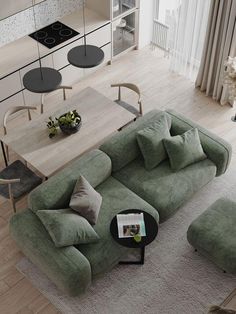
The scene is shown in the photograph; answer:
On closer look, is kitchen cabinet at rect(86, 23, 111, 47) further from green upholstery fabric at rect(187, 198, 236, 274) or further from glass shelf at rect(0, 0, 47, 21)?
green upholstery fabric at rect(187, 198, 236, 274)

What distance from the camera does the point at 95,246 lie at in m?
5.57

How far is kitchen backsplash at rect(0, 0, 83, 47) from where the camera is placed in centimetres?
746

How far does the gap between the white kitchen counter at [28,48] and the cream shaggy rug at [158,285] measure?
2778 millimetres

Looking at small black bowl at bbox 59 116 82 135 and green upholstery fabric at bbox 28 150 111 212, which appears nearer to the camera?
green upholstery fabric at bbox 28 150 111 212

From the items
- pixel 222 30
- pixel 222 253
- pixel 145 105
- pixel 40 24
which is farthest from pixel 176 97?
pixel 222 253

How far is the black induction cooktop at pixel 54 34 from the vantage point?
764 cm

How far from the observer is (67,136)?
6504 millimetres

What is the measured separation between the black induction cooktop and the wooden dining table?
1.12 metres

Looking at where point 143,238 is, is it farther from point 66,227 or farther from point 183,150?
point 183,150

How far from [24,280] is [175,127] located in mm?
2629

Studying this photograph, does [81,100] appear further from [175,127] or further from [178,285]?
[178,285]

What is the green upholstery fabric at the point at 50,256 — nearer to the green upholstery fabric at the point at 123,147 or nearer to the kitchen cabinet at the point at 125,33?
the green upholstery fabric at the point at 123,147

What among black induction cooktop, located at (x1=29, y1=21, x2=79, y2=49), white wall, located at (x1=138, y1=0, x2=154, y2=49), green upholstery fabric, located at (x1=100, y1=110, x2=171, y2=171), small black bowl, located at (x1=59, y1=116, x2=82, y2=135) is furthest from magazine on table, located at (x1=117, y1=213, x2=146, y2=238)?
white wall, located at (x1=138, y1=0, x2=154, y2=49)

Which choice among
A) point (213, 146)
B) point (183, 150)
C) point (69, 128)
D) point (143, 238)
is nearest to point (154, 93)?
point (213, 146)
